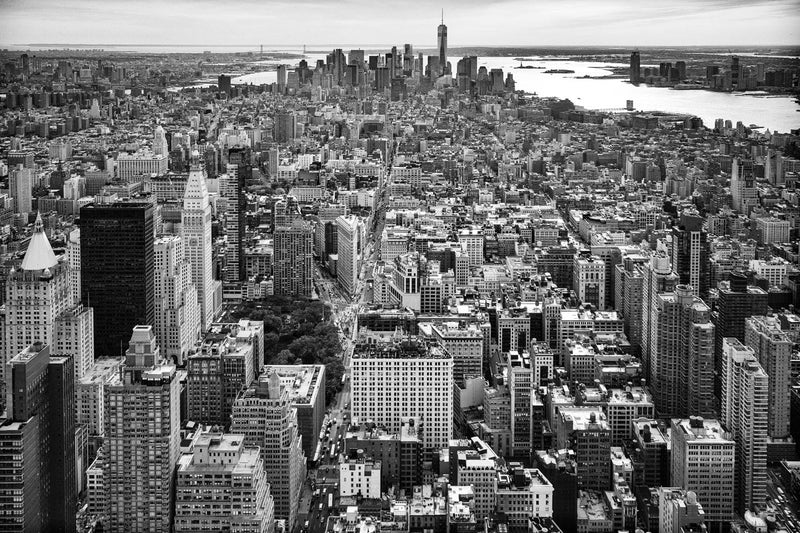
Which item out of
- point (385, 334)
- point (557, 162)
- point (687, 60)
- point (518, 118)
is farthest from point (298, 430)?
point (518, 118)

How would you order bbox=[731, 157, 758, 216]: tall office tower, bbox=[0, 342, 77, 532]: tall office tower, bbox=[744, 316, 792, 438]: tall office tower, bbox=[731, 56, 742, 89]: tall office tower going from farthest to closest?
bbox=[731, 157, 758, 216]: tall office tower
bbox=[731, 56, 742, 89]: tall office tower
bbox=[744, 316, 792, 438]: tall office tower
bbox=[0, 342, 77, 532]: tall office tower

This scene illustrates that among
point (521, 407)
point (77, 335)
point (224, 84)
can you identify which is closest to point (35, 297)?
point (77, 335)

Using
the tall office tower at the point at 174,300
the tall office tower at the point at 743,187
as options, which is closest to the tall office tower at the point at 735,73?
the tall office tower at the point at 743,187

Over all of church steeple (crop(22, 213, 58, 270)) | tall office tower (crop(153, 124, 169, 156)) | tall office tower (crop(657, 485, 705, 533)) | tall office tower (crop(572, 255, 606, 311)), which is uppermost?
tall office tower (crop(153, 124, 169, 156))

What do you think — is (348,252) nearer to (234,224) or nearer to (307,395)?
(234,224)

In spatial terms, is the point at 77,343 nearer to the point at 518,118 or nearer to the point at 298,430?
the point at 298,430

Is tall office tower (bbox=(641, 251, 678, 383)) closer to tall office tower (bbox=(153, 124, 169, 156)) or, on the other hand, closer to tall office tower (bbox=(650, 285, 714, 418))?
tall office tower (bbox=(650, 285, 714, 418))

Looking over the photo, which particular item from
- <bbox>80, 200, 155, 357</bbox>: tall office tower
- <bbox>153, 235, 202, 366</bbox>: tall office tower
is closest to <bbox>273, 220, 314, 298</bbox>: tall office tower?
<bbox>153, 235, 202, 366</bbox>: tall office tower
